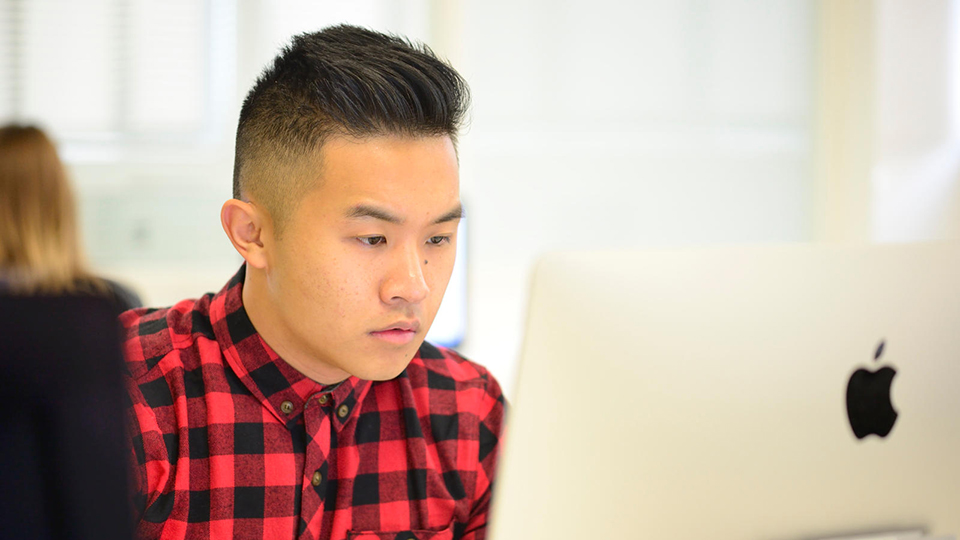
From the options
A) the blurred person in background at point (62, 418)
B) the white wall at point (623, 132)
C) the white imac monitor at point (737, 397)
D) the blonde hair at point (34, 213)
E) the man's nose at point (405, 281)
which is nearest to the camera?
the blurred person in background at point (62, 418)

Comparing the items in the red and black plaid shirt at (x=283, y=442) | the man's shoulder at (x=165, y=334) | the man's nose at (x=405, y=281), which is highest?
the man's nose at (x=405, y=281)

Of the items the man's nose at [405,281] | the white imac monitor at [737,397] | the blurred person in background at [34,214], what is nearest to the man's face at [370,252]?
the man's nose at [405,281]

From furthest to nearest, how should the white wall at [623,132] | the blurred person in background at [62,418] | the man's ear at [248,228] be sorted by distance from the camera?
the white wall at [623,132] < the man's ear at [248,228] < the blurred person in background at [62,418]

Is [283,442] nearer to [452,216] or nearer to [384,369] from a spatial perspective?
[384,369]

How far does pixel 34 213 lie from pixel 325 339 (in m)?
1.40

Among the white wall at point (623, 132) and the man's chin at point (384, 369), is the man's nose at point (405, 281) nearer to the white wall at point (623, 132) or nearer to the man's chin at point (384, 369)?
the man's chin at point (384, 369)

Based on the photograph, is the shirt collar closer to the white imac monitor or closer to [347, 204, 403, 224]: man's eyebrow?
[347, 204, 403, 224]: man's eyebrow

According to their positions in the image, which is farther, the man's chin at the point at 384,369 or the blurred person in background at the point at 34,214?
the blurred person in background at the point at 34,214

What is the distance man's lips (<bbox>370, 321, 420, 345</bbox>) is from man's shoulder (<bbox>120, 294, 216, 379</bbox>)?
0.24 metres

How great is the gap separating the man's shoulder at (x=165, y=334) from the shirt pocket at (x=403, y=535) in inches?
11.6

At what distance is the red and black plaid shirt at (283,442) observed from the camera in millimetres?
942

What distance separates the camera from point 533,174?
3025 mm

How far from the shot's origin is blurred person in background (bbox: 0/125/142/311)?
199cm

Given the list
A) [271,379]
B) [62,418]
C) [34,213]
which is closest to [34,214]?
[34,213]
